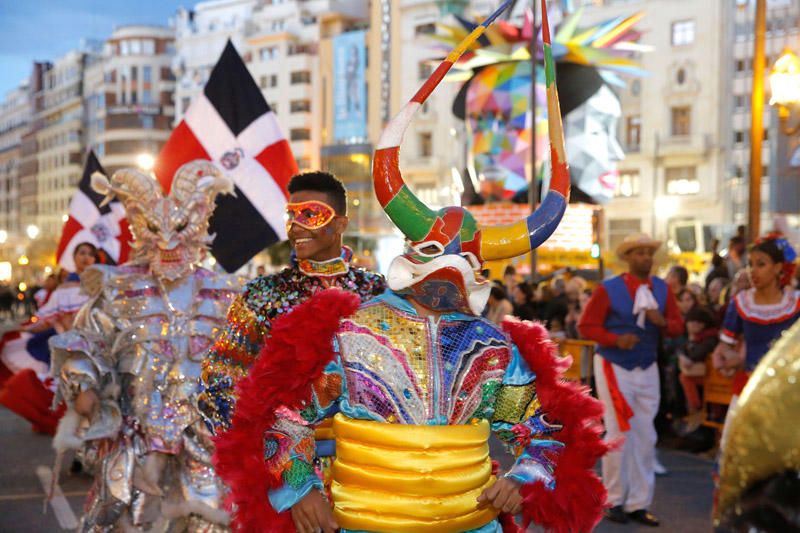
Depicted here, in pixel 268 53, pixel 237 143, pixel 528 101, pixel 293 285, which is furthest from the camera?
pixel 268 53

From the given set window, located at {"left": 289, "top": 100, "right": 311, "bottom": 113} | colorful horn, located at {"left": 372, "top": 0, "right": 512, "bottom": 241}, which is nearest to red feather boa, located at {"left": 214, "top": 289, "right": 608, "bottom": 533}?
colorful horn, located at {"left": 372, "top": 0, "right": 512, "bottom": 241}

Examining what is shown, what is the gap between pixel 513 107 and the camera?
30.5m

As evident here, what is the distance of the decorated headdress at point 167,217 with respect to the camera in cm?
569

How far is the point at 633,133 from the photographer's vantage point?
53.3 metres

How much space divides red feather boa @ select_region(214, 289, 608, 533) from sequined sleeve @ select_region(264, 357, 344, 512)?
0.09ft

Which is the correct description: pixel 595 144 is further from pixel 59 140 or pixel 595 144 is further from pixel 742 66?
pixel 59 140

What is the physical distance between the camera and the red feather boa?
3088mm

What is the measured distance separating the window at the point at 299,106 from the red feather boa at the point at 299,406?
73062 millimetres

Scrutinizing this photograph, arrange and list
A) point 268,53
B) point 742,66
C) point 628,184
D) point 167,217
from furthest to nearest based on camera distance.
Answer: point 268,53, point 628,184, point 742,66, point 167,217

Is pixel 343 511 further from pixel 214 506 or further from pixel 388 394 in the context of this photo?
pixel 214 506

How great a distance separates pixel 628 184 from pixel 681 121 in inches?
168

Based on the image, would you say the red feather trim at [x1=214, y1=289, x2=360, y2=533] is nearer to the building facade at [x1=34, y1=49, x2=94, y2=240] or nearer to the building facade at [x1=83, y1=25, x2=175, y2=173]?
the building facade at [x1=83, y1=25, x2=175, y2=173]

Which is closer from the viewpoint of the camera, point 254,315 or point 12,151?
point 254,315

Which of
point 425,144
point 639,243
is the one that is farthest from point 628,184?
point 639,243
